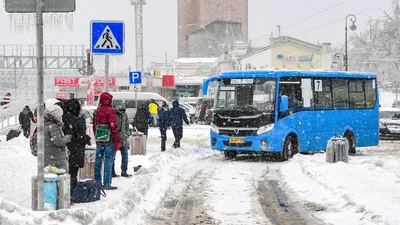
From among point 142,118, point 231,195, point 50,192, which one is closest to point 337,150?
point 231,195

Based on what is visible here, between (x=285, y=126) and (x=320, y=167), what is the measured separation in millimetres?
4331

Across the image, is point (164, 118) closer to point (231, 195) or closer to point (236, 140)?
point (236, 140)

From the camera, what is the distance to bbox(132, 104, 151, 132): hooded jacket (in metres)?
25.4

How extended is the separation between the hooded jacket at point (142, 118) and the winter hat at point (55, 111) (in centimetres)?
1444

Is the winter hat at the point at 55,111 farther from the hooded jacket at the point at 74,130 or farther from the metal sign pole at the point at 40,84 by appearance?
the metal sign pole at the point at 40,84

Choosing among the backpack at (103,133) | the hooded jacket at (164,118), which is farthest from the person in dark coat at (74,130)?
the hooded jacket at (164,118)

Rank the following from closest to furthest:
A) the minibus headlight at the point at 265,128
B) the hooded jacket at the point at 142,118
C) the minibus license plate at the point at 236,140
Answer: the minibus headlight at the point at 265,128
the minibus license plate at the point at 236,140
the hooded jacket at the point at 142,118

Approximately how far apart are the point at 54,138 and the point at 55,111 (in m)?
0.40

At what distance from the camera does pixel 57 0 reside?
8555mm

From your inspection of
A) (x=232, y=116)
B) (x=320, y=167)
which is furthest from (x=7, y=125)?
(x=320, y=167)

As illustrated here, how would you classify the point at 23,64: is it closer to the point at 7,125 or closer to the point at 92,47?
the point at 7,125

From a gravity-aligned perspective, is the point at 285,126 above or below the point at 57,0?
below

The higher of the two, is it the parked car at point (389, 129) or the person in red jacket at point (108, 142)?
the person in red jacket at point (108, 142)

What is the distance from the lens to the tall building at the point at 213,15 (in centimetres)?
11656
